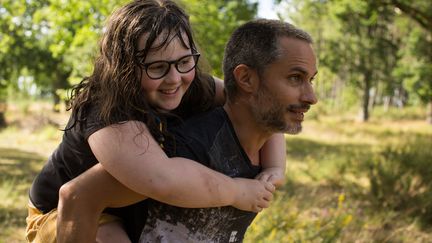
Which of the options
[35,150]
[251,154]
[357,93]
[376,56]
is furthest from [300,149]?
[357,93]

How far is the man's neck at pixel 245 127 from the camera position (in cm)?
217

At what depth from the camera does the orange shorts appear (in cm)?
198

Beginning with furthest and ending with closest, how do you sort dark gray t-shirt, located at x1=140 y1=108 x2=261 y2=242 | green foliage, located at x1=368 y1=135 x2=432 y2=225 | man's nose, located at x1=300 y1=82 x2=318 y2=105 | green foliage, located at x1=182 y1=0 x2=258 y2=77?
green foliage, located at x1=182 y1=0 x2=258 y2=77 → green foliage, located at x1=368 y1=135 x2=432 y2=225 → man's nose, located at x1=300 y1=82 x2=318 y2=105 → dark gray t-shirt, located at x1=140 y1=108 x2=261 y2=242

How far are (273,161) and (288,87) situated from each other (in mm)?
420

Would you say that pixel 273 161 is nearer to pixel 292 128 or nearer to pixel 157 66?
pixel 292 128

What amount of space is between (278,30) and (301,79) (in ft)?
0.79

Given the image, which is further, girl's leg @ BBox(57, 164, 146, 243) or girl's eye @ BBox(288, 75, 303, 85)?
girl's eye @ BBox(288, 75, 303, 85)

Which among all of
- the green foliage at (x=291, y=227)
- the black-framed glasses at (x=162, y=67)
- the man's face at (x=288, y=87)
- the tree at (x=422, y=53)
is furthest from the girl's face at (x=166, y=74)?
the tree at (x=422, y=53)

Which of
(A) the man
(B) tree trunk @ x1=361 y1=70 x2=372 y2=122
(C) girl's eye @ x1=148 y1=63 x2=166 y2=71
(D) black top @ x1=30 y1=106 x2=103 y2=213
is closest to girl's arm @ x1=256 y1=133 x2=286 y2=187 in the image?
(A) the man

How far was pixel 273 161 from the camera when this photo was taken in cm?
232

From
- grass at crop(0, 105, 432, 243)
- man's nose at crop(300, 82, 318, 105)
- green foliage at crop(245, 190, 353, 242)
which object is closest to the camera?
man's nose at crop(300, 82, 318, 105)

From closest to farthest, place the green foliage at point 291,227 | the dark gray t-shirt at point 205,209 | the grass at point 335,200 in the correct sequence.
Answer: the dark gray t-shirt at point 205,209 → the green foliage at point 291,227 → the grass at point 335,200

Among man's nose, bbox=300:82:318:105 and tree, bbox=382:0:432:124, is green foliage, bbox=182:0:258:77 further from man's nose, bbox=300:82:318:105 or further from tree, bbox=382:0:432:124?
man's nose, bbox=300:82:318:105

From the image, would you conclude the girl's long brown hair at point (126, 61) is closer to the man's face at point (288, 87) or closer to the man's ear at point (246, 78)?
the man's ear at point (246, 78)
